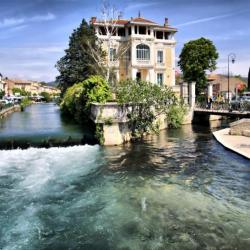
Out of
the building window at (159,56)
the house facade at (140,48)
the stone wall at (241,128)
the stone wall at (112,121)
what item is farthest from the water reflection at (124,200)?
the building window at (159,56)

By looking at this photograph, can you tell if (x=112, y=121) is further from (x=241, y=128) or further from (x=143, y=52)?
(x=143, y=52)

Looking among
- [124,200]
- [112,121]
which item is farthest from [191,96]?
[124,200]

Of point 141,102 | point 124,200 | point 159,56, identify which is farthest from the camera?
point 159,56

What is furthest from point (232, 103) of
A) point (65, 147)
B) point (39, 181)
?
point (39, 181)

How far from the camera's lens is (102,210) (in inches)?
443

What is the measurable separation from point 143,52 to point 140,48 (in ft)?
2.40

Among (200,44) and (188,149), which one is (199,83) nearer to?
(200,44)

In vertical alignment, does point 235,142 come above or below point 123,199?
above

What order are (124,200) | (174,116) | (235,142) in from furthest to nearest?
(174,116) → (235,142) → (124,200)

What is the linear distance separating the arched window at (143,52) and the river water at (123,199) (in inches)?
1158

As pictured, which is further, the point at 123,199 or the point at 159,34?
the point at 159,34

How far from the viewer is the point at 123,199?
487 inches

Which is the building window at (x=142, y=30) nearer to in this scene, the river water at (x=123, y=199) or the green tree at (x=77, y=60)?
the green tree at (x=77, y=60)

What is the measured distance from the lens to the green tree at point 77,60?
49062mm
